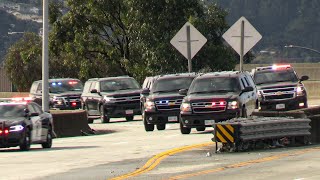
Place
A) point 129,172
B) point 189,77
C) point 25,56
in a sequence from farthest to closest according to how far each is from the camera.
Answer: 1. point 25,56
2. point 189,77
3. point 129,172

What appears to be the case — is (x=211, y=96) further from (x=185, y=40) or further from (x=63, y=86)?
(x=63, y=86)

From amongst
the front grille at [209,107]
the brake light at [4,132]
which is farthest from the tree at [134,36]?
the brake light at [4,132]

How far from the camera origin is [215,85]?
1206 inches

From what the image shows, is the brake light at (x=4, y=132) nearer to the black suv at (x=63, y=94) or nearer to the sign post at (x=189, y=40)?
the sign post at (x=189, y=40)

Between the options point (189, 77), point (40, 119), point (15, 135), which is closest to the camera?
point (15, 135)

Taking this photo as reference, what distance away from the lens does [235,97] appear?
2955 cm

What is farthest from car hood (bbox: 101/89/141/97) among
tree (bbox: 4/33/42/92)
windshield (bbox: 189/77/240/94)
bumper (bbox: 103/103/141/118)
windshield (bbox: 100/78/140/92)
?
tree (bbox: 4/33/42/92)

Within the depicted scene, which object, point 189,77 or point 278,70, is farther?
point 278,70

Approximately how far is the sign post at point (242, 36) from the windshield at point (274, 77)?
21.9 feet

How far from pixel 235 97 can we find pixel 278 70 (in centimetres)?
961

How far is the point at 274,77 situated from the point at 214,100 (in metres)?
9.83

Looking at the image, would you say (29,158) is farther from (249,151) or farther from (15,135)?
(249,151)

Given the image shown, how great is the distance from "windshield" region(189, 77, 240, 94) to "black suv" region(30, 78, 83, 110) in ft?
61.6

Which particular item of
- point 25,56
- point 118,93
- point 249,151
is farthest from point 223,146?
point 25,56
